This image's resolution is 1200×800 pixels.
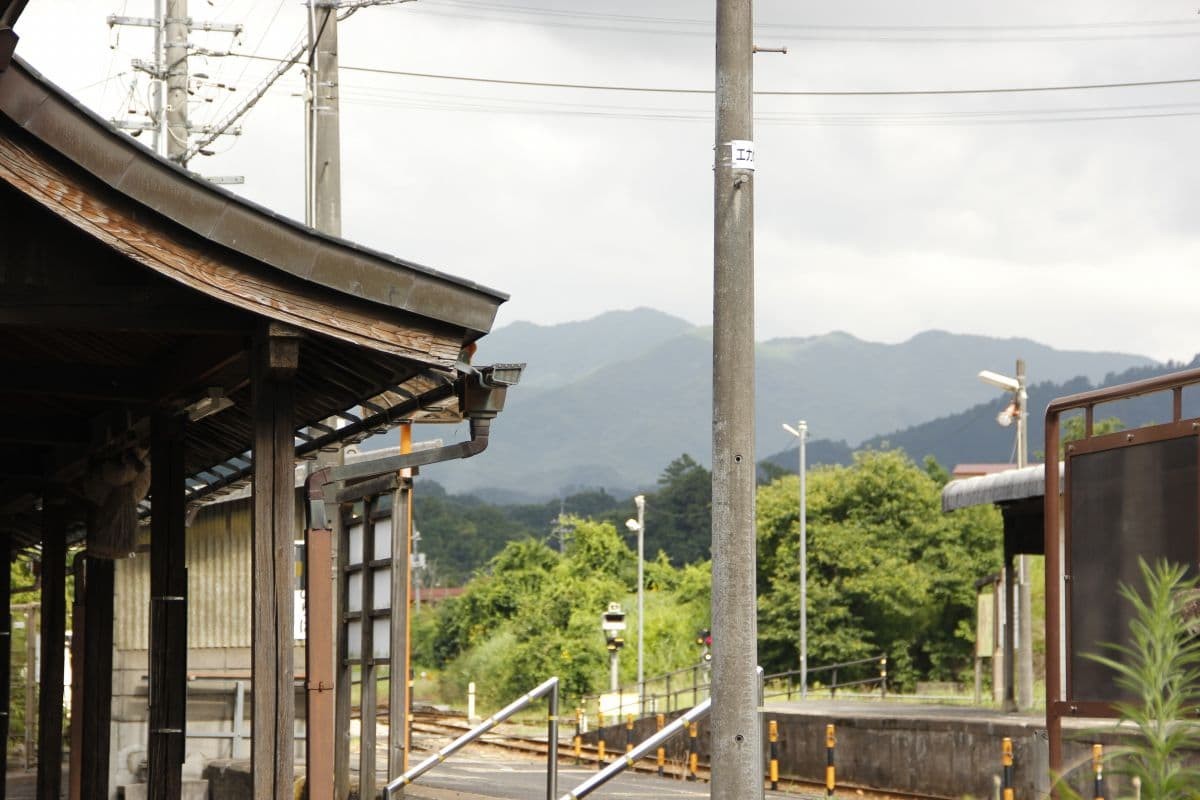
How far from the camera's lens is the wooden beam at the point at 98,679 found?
1260 cm

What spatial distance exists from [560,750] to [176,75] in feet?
44.5

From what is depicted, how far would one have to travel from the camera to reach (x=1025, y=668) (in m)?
25.1

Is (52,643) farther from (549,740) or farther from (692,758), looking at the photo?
(692,758)

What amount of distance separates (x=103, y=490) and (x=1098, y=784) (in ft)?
27.2

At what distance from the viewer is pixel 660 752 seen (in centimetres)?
2548

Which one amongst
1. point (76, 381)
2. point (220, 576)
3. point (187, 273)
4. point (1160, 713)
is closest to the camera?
point (1160, 713)

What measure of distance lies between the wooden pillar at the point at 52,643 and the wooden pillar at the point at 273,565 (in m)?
6.94

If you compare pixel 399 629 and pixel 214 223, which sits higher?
pixel 214 223

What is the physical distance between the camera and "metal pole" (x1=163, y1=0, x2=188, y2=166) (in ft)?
89.9

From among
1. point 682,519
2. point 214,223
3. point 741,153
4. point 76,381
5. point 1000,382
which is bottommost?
point 76,381

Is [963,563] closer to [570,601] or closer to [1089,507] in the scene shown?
[570,601]

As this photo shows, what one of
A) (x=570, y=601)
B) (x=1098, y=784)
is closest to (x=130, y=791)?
(x=1098, y=784)

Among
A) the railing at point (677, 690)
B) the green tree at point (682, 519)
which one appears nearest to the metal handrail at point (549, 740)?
the railing at point (677, 690)

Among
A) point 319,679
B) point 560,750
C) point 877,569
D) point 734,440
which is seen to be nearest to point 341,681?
point 319,679
